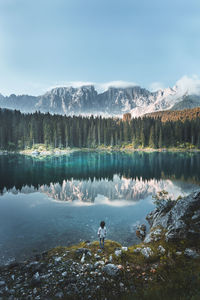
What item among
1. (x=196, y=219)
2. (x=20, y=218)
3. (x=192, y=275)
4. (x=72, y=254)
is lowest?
(x=20, y=218)

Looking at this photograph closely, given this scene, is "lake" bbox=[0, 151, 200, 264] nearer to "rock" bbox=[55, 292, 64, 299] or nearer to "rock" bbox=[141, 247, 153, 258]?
"rock" bbox=[141, 247, 153, 258]

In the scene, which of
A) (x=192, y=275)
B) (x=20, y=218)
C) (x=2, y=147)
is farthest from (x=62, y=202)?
(x=2, y=147)

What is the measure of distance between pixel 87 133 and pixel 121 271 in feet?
404

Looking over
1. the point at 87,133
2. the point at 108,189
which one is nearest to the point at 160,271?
the point at 108,189

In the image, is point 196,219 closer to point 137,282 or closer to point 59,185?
point 137,282

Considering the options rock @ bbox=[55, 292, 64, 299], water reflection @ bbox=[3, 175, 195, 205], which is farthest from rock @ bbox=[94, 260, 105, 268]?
water reflection @ bbox=[3, 175, 195, 205]

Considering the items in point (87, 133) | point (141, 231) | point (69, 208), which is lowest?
point (69, 208)

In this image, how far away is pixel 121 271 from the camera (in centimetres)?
823

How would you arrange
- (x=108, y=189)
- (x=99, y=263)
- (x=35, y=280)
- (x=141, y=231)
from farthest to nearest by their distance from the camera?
(x=108, y=189) → (x=141, y=231) → (x=99, y=263) → (x=35, y=280)

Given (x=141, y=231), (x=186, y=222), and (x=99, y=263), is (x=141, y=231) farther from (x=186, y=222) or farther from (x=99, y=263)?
(x=99, y=263)

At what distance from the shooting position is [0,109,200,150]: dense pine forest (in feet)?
352

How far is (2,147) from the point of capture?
332ft

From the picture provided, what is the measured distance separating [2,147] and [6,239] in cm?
10087

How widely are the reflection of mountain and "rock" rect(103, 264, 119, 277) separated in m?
17.4
